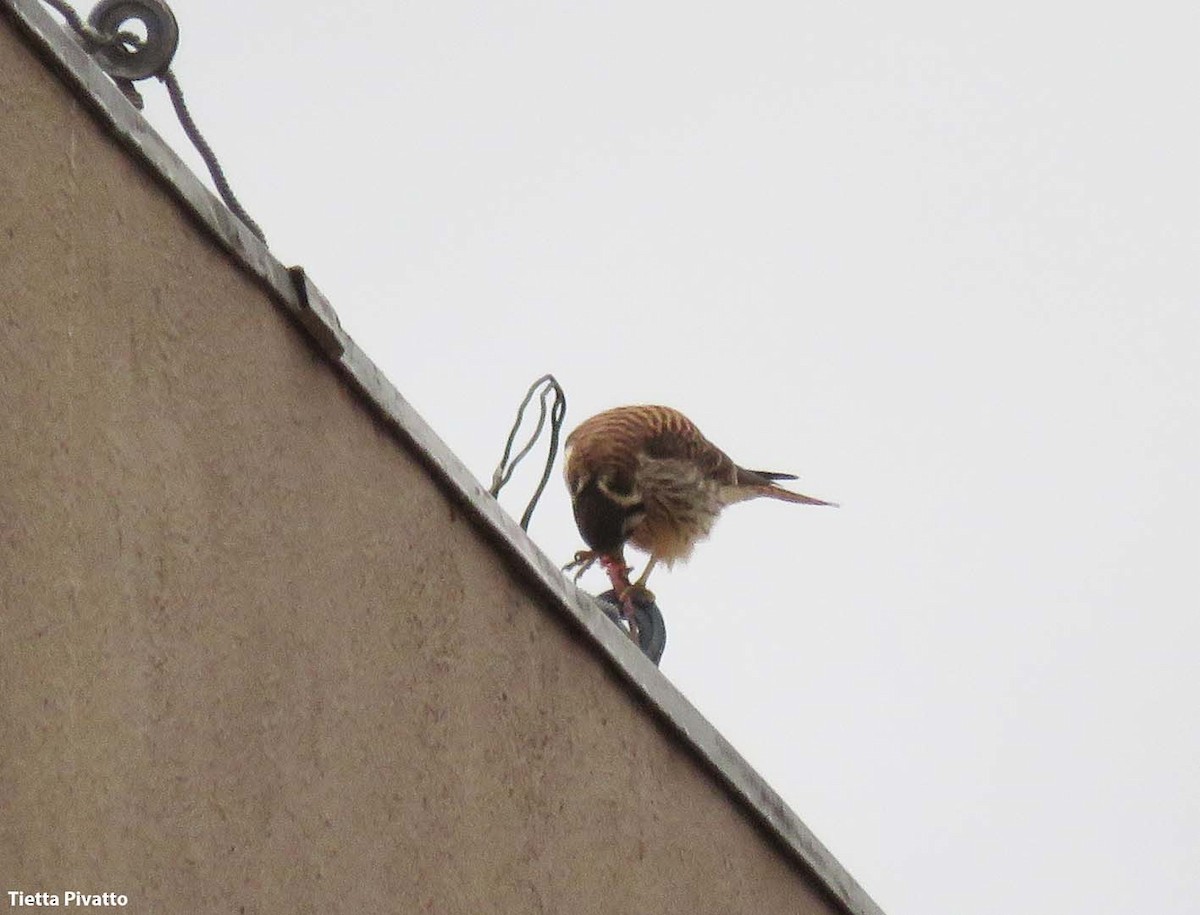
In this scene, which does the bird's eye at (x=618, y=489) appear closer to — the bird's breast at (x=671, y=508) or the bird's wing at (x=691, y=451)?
the bird's breast at (x=671, y=508)

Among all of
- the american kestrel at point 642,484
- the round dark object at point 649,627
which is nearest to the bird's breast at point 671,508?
the american kestrel at point 642,484

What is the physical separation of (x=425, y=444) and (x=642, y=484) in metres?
3.48

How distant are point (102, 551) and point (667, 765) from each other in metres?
1.10

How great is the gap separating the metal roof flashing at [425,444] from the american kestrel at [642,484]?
8.86ft

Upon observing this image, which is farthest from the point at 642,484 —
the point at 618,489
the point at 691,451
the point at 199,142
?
the point at 199,142

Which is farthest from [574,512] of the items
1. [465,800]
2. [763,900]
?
[465,800]

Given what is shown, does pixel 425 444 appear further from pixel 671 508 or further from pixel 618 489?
pixel 671 508

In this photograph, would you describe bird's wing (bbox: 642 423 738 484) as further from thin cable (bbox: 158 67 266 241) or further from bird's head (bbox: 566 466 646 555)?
thin cable (bbox: 158 67 266 241)

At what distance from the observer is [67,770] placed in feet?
7.30

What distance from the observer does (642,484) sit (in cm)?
629

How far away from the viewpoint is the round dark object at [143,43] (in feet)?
9.55

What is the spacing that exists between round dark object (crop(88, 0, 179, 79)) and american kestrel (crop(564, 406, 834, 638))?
128 inches

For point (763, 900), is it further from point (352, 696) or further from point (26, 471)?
point (26, 471)

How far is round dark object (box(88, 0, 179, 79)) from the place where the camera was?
2.91 meters
